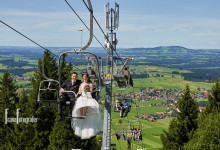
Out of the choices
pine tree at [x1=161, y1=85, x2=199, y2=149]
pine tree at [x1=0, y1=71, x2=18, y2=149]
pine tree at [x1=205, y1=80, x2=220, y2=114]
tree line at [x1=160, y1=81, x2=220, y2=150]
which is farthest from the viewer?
pine tree at [x1=205, y1=80, x2=220, y2=114]

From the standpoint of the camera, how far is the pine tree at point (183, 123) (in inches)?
1253

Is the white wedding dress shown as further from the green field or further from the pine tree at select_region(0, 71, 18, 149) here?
the green field

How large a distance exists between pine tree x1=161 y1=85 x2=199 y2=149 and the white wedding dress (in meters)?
23.7

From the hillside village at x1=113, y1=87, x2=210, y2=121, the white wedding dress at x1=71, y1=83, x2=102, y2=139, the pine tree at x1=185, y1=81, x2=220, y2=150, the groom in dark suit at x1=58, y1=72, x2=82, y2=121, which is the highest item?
the groom in dark suit at x1=58, y1=72, x2=82, y2=121

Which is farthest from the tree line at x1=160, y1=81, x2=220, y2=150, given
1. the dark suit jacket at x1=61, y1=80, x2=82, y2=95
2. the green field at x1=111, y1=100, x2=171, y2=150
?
the green field at x1=111, y1=100, x2=171, y2=150

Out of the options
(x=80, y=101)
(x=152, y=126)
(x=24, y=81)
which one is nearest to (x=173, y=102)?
(x=152, y=126)

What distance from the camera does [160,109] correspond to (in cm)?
13538

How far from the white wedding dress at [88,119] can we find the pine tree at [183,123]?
2371 centimetres

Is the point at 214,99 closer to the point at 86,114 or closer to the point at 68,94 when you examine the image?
the point at 68,94

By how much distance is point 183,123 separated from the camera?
3173 cm

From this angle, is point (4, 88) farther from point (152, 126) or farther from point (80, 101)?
point (152, 126)

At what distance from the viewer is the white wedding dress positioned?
923cm

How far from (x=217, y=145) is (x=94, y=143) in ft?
40.1

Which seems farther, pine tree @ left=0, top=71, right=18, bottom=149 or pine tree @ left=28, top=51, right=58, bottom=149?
pine tree @ left=0, top=71, right=18, bottom=149
